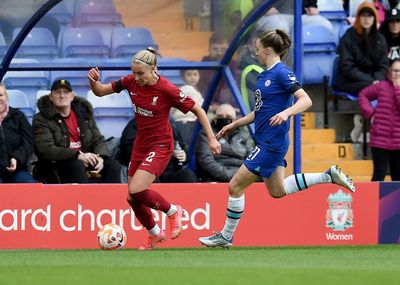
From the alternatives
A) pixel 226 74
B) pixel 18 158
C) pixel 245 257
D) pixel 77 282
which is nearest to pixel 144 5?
pixel 226 74

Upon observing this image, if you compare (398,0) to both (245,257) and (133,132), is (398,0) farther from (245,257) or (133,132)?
(245,257)

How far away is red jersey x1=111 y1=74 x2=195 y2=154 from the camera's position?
484 inches

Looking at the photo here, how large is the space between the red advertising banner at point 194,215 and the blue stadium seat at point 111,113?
91.0 inches

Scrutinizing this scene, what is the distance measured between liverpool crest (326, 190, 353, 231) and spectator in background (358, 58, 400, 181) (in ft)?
6.07

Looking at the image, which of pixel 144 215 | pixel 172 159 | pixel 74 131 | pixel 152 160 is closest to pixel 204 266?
pixel 152 160

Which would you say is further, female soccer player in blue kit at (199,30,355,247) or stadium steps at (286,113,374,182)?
stadium steps at (286,113,374,182)

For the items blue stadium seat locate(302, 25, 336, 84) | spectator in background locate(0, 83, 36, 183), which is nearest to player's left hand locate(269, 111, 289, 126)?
spectator in background locate(0, 83, 36, 183)

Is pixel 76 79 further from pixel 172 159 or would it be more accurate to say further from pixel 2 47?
pixel 172 159

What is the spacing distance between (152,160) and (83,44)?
12.5 ft

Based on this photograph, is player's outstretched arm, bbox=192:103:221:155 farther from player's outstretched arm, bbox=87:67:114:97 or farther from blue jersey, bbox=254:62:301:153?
player's outstretched arm, bbox=87:67:114:97

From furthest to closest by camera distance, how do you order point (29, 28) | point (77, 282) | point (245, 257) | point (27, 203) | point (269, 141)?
point (29, 28)
point (27, 203)
point (269, 141)
point (245, 257)
point (77, 282)

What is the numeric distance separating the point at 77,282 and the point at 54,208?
15.4 feet

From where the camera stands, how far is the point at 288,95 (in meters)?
12.1

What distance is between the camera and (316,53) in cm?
1791
